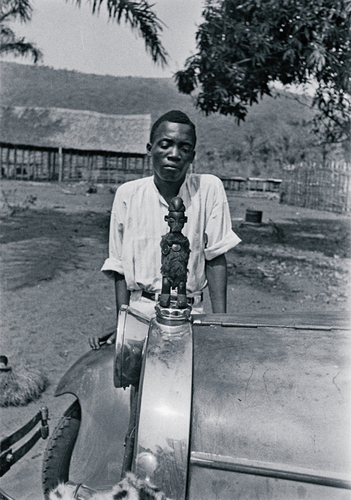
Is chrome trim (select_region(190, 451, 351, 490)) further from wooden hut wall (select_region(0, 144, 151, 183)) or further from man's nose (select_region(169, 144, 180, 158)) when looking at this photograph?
wooden hut wall (select_region(0, 144, 151, 183))

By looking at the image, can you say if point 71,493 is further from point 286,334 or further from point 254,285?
point 254,285

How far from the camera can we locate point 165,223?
227cm

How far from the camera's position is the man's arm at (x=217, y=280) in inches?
94.4

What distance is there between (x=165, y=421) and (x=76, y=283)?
596cm

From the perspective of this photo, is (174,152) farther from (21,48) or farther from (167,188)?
(21,48)

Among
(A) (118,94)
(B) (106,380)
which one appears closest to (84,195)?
(B) (106,380)

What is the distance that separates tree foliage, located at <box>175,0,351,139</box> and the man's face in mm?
4777

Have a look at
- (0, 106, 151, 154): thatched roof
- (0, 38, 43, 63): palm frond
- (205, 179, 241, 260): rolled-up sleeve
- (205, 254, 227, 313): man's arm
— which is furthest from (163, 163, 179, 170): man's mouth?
(0, 106, 151, 154): thatched roof

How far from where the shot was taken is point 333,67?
6695 mm

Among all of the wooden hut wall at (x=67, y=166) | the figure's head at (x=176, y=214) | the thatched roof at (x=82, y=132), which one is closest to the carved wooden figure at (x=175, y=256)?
the figure's head at (x=176, y=214)

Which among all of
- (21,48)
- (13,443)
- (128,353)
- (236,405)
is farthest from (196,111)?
(236,405)

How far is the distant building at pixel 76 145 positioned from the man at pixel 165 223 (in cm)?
2574

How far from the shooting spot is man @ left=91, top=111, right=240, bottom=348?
2.14 meters

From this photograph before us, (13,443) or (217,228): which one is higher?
(217,228)
